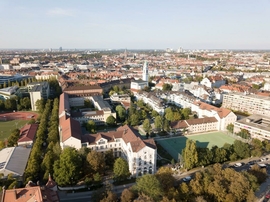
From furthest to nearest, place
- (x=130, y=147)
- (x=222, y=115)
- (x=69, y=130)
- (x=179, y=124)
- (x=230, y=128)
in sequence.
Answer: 1. (x=222, y=115)
2. (x=179, y=124)
3. (x=230, y=128)
4. (x=69, y=130)
5. (x=130, y=147)

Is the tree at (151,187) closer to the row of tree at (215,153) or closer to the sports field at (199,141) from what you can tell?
the row of tree at (215,153)

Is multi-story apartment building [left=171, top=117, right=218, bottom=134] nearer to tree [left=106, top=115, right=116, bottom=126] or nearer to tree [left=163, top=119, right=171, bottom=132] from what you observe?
tree [left=163, top=119, right=171, bottom=132]

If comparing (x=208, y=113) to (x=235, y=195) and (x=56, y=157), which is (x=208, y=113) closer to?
(x=235, y=195)

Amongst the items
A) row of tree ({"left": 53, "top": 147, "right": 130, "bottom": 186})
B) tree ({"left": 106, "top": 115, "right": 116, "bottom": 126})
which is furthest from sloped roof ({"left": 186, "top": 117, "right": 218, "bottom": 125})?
row of tree ({"left": 53, "top": 147, "right": 130, "bottom": 186})

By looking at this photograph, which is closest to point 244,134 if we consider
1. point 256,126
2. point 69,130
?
point 256,126

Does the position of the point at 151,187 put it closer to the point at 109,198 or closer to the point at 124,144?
the point at 109,198

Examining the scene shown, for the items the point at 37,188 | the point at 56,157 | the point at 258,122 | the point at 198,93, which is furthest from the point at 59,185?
the point at 198,93
